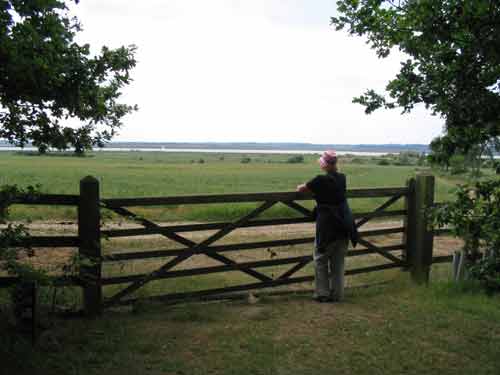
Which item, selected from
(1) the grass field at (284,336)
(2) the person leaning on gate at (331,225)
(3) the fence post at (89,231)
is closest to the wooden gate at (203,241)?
(3) the fence post at (89,231)

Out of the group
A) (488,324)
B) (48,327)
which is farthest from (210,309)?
(488,324)

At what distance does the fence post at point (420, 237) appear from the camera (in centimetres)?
820

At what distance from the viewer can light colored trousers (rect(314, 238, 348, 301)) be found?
22.9 ft

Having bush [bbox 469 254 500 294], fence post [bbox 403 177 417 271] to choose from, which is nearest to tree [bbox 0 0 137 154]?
bush [bbox 469 254 500 294]

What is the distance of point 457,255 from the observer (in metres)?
8.28

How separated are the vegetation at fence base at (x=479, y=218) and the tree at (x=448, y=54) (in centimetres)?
38

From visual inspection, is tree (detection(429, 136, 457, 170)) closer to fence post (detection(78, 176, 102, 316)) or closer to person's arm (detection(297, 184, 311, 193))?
person's arm (detection(297, 184, 311, 193))

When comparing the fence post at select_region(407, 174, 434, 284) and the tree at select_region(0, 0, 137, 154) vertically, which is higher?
the tree at select_region(0, 0, 137, 154)

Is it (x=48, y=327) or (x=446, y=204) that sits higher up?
(x=446, y=204)

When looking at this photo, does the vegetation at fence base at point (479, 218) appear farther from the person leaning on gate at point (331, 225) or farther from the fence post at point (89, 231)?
the fence post at point (89, 231)

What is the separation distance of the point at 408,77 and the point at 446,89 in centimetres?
32

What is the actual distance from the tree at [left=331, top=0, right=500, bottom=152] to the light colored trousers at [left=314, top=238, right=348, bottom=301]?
2994 mm

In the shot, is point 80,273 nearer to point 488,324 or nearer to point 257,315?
point 257,315

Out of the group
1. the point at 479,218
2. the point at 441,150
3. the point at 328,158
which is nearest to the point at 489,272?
the point at 479,218
